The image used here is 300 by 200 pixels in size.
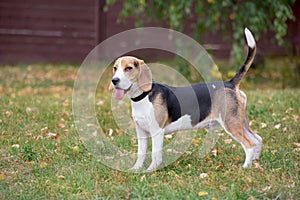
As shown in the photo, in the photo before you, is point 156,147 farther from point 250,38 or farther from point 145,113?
point 250,38

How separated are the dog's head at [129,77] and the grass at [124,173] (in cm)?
79

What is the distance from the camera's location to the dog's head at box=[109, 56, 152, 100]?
4191mm

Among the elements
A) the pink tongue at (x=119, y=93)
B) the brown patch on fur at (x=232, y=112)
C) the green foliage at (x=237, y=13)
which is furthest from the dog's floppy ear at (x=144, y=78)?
the green foliage at (x=237, y=13)

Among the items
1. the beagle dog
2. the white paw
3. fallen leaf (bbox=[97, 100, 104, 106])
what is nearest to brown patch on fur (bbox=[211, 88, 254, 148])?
the beagle dog

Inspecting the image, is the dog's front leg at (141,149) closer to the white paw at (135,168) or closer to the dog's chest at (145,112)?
the white paw at (135,168)

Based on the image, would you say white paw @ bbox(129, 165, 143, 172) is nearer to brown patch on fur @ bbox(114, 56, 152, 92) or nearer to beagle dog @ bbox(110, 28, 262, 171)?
beagle dog @ bbox(110, 28, 262, 171)

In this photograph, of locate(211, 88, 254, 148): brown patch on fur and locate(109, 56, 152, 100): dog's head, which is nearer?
locate(109, 56, 152, 100): dog's head

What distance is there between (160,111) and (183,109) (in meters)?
0.25

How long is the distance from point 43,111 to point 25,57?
6.98 meters

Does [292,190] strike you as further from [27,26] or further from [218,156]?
[27,26]

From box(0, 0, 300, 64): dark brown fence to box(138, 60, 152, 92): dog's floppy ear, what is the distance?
28.4 ft

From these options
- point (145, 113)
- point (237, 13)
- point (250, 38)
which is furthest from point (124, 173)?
point (237, 13)

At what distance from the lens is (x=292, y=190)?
3.97 metres

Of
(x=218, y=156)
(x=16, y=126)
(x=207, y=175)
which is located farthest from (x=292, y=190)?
(x=16, y=126)
